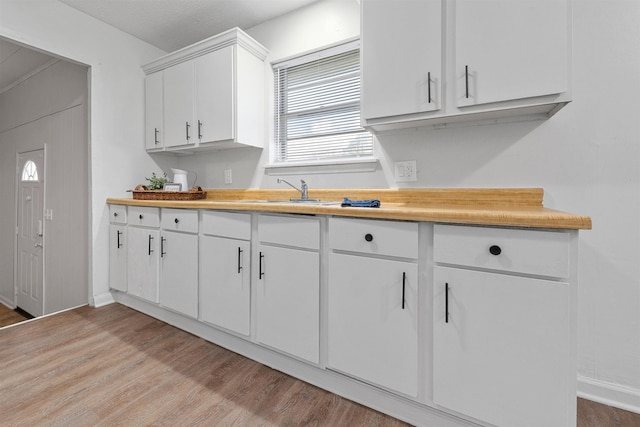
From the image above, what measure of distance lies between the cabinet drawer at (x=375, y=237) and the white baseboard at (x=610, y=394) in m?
1.21

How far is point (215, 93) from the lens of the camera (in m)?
2.49

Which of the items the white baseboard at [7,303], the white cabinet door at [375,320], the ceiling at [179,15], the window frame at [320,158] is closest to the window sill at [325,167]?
the window frame at [320,158]

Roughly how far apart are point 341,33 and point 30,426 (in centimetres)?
285

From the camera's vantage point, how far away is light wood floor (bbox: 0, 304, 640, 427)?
1.38 m

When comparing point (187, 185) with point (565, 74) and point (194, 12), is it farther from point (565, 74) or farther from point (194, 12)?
point (565, 74)

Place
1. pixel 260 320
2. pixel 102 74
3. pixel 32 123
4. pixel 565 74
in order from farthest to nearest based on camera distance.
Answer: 1. pixel 32 123
2. pixel 102 74
3. pixel 260 320
4. pixel 565 74

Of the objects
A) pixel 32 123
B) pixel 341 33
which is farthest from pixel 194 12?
pixel 32 123

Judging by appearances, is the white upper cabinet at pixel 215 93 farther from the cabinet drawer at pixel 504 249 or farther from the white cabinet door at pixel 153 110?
the cabinet drawer at pixel 504 249

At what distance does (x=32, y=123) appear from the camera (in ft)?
12.3

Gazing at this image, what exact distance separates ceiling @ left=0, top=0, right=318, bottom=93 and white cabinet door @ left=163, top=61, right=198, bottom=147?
36 centimetres

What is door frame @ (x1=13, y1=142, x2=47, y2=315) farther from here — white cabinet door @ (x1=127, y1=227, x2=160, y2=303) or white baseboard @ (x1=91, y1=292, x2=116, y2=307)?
white cabinet door @ (x1=127, y1=227, x2=160, y2=303)

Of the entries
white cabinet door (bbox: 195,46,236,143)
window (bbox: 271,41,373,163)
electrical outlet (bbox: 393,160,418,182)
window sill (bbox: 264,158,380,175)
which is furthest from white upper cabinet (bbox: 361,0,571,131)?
white cabinet door (bbox: 195,46,236,143)

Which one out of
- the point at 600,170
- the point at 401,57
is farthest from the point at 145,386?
the point at 600,170

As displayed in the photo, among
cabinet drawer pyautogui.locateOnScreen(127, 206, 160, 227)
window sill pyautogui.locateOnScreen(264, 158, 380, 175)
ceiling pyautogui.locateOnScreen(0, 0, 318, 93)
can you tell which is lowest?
cabinet drawer pyautogui.locateOnScreen(127, 206, 160, 227)
